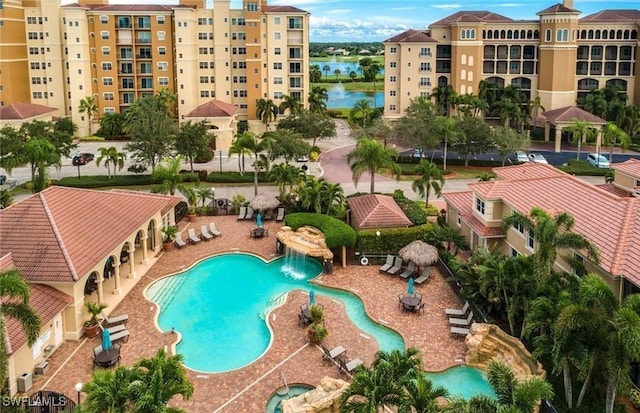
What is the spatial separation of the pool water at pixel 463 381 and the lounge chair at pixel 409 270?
8.43 m

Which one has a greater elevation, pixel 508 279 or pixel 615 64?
pixel 615 64

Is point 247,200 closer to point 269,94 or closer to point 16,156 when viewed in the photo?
point 16,156

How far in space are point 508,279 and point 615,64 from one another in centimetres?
6212

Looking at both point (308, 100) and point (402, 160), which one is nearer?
point (402, 160)

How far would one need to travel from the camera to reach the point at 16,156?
45.8 m

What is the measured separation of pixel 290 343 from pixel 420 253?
946cm

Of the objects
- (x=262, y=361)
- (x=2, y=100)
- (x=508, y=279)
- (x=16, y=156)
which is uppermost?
(x=2, y=100)

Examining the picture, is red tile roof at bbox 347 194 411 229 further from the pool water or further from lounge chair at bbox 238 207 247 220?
the pool water

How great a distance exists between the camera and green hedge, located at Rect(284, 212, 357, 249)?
31391 mm

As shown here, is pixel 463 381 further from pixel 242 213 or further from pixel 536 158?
pixel 536 158

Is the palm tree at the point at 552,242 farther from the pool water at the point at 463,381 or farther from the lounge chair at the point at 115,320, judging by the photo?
the lounge chair at the point at 115,320

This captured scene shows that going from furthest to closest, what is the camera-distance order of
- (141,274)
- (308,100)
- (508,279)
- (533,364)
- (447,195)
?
1. (308,100)
2. (447,195)
3. (141,274)
4. (508,279)
5. (533,364)

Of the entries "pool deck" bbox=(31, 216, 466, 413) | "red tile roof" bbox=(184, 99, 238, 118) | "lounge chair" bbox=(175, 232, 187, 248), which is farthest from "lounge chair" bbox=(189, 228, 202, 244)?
"red tile roof" bbox=(184, 99, 238, 118)

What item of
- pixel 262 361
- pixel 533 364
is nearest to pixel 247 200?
pixel 262 361
